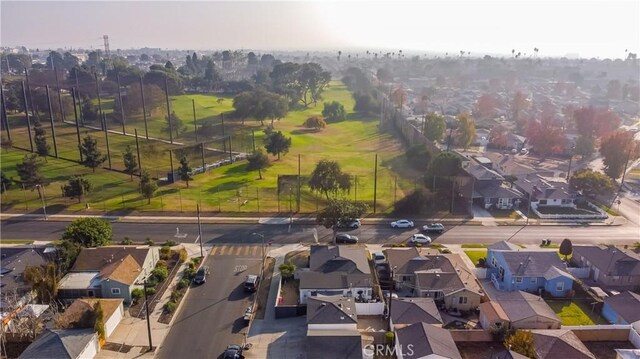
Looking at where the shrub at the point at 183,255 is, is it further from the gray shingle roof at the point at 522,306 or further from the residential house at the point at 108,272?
the gray shingle roof at the point at 522,306

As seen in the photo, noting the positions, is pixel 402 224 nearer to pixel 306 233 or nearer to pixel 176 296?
pixel 306 233

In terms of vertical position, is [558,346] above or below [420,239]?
above

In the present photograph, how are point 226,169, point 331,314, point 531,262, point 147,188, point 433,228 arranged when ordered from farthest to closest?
1. point 226,169
2. point 147,188
3. point 433,228
4. point 531,262
5. point 331,314

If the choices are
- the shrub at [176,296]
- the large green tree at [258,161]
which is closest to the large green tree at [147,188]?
the large green tree at [258,161]

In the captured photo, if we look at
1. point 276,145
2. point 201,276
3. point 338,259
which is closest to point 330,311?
point 338,259

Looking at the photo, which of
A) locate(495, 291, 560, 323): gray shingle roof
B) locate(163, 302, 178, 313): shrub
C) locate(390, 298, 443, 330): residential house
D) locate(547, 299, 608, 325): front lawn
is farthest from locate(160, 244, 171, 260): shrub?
locate(547, 299, 608, 325): front lawn

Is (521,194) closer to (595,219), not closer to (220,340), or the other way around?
(595,219)

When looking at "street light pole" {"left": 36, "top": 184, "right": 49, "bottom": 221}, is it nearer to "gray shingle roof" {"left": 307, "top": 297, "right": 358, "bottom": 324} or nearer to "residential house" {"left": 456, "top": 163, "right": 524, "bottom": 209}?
"gray shingle roof" {"left": 307, "top": 297, "right": 358, "bottom": 324}
